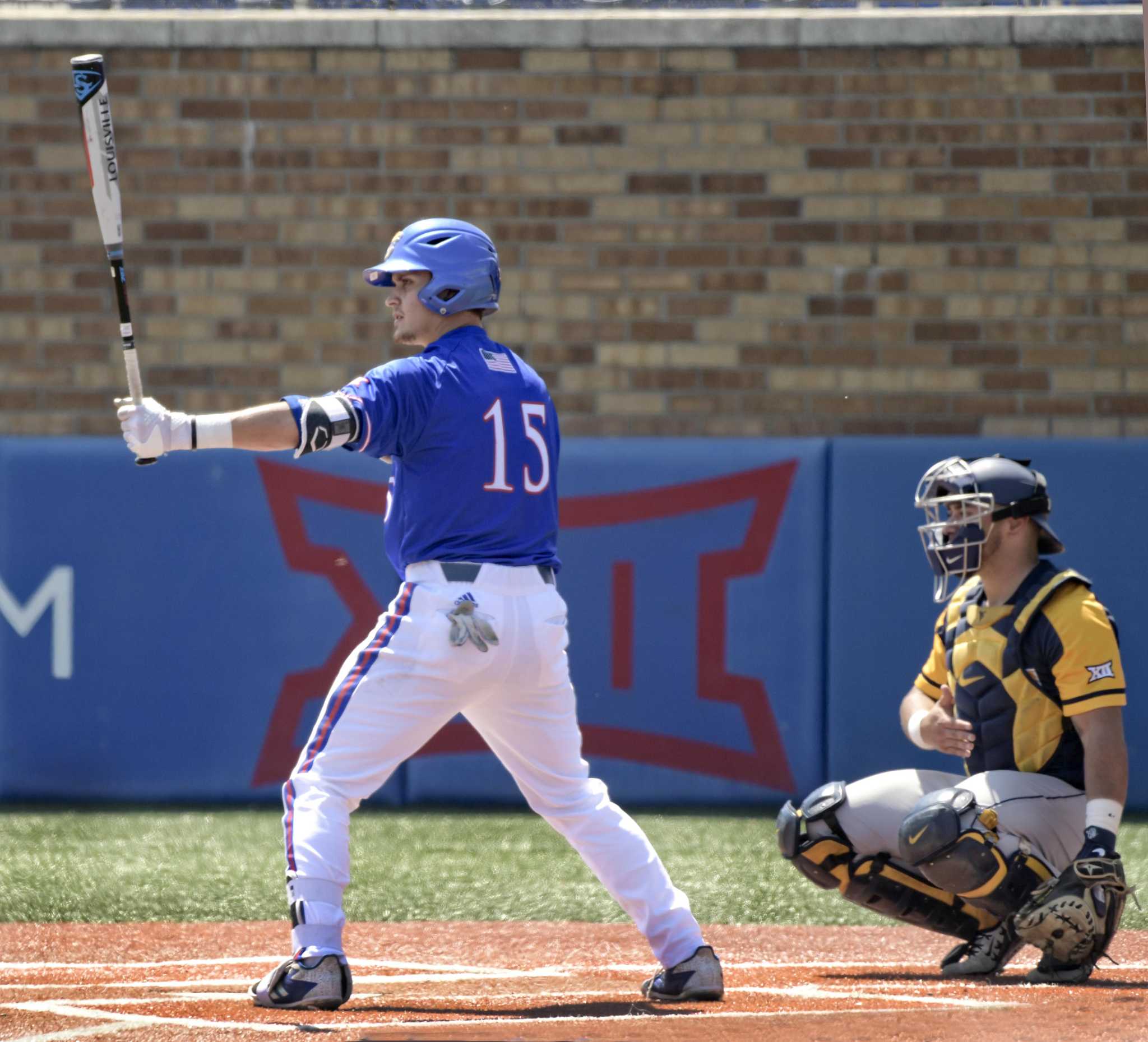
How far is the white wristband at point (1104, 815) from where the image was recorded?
436 cm

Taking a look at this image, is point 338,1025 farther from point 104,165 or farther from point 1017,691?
point 104,165

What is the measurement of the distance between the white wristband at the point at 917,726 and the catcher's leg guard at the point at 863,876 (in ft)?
0.85

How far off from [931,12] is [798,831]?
17.0ft

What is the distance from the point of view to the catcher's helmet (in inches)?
174

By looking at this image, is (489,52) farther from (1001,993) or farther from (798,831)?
(1001,993)

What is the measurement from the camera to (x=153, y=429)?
13.0ft

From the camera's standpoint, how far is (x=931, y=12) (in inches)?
342

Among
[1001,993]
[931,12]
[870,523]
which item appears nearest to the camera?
[1001,993]

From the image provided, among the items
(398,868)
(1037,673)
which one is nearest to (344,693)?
(1037,673)

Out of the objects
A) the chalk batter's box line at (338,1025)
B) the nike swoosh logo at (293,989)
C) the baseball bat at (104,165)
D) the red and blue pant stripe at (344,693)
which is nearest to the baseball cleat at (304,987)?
the nike swoosh logo at (293,989)

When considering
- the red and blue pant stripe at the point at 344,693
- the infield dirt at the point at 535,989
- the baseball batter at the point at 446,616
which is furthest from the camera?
the red and blue pant stripe at the point at 344,693

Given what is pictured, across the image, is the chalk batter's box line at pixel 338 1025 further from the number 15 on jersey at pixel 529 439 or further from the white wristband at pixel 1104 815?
the number 15 on jersey at pixel 529 439

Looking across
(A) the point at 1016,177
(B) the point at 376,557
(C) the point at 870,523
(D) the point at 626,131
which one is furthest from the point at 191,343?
(A) the point at 1016,177

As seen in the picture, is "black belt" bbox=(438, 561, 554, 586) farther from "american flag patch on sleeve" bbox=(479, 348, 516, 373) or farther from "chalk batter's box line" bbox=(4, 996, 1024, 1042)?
"chalk batter's box line" bbox=(4, 996, 1024, 1042)
